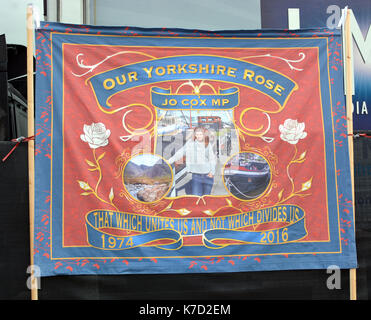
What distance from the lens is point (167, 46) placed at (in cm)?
368

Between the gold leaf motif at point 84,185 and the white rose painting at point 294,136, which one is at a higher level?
the white rose painting at point 294,136

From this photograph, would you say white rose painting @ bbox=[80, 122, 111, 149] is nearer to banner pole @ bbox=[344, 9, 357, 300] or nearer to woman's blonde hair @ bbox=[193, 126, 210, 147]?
woman's blonde hair @ bbox=[193, 126, 210, 147]

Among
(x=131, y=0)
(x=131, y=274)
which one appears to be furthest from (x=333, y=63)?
(x=131, y=0)

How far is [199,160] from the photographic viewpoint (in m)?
3.64

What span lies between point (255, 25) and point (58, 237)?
4088 mm

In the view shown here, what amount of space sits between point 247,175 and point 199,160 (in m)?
0.44

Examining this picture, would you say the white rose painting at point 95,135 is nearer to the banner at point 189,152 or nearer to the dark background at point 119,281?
the banner at point 189,152

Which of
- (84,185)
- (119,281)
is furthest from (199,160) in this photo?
(119,281)

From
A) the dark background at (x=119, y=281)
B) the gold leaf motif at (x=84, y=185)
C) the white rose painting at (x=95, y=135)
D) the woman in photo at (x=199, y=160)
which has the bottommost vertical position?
the dark background at (x=119, y=281)

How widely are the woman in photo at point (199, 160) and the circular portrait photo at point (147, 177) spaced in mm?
121

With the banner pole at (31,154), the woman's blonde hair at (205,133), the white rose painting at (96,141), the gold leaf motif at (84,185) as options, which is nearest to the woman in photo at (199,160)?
the woman's blonde hair at (205,133)

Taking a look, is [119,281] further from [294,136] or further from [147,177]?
[294,136]

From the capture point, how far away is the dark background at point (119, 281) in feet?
11.5

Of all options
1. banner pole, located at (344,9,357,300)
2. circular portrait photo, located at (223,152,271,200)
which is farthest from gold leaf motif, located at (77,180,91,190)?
banner pole, located at (344,9,357,300)
